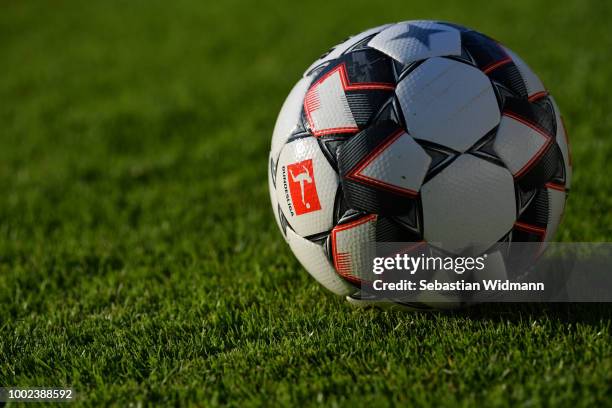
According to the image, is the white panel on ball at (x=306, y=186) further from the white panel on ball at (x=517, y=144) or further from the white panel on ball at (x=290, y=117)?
the white panel on ball at (x=517, y=144)

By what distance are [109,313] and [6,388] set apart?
2.81ft

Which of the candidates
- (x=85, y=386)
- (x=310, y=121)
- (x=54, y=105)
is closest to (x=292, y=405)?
(x=85, y=386)

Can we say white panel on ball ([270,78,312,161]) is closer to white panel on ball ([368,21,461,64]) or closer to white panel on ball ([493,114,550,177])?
white panel on ball ([368,21,461,64])

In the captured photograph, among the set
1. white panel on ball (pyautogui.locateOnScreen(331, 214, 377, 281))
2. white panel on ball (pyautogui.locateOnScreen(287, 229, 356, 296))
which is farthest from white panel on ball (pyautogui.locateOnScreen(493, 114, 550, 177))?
white panel on ball (pyautogui.locateOnScreen(287, 229, 356, 296))

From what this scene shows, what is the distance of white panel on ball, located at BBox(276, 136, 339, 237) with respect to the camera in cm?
344

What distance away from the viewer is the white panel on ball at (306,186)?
3.44 metres

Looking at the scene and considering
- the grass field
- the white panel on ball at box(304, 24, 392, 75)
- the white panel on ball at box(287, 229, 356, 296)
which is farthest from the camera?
the white panel on ball at box(304, 24, 392, 75)

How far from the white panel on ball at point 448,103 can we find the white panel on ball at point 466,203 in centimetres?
13

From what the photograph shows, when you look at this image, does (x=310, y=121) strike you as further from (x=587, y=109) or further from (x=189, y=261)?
(x=587, y=109)

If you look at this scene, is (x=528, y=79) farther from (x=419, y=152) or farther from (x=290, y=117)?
(x=290, y=117)

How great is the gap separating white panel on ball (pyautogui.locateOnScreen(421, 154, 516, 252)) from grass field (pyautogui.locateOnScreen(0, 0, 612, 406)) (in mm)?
534

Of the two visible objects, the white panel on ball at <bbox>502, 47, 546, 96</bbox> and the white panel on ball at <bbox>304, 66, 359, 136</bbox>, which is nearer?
the white panel on ball at <bbox>304, 66, 359, 136</bbox>

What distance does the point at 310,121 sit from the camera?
140 inches

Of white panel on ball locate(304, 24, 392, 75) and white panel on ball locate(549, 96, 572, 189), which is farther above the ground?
white panel on ball locate(304, 24, 392, 75)
